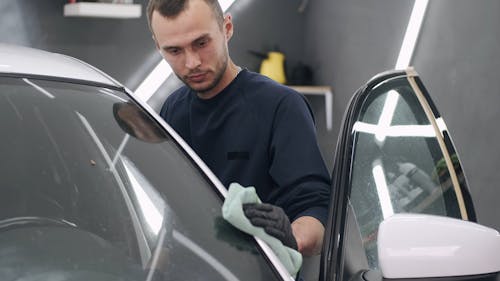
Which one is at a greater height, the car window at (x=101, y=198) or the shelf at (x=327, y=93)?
the car window at (x=101, y=198)

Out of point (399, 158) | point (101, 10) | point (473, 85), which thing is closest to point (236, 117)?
point (399, 158)

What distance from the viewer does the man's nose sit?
1967 millimetres

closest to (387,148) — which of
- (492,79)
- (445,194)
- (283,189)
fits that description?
(445,194)

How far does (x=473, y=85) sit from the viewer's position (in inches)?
149

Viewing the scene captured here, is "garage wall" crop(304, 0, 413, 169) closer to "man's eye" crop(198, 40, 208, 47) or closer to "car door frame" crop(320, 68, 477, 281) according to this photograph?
"man's eye" crop(198, 40, 208, 47)

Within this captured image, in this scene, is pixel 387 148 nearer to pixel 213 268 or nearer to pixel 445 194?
pixel 445 194

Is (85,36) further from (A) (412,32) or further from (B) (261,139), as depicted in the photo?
(B) (261,139)

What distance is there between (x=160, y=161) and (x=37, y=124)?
20 centimetres

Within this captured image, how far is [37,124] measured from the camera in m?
1.43

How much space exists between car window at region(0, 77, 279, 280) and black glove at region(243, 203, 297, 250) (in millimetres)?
29

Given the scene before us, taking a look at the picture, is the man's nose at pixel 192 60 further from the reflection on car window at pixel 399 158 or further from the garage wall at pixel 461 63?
the garage wall at pixel 461 63

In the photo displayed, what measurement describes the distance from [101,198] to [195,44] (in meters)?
0.62

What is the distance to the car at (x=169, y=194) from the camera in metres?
1.20

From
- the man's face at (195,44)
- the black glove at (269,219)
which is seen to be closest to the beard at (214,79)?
the man's face at (195,44)
